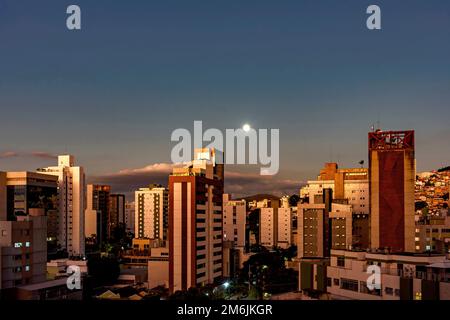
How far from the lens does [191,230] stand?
22844mm

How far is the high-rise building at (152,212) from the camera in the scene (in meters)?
50.3

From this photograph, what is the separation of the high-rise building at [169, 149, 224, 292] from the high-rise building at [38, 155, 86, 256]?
59.4 feet

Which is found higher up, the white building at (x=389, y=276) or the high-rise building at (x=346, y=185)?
the high-rise building at (x=346, y=185)

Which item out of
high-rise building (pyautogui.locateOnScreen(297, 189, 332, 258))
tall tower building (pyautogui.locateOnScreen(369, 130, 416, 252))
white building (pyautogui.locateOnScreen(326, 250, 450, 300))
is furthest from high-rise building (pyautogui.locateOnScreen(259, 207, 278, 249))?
white building (pyautogui.locateOnScreen(326, 250, 450, 300))

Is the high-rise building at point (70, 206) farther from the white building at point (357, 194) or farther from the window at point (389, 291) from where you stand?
the window at point (389, 291)

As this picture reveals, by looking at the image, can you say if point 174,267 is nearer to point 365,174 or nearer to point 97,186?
point 365,174

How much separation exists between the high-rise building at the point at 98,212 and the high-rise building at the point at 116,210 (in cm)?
207

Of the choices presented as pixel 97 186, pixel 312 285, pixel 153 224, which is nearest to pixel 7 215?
pixel 153 224

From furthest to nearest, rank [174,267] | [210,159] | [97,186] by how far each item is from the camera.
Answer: [97,186] < [210,159] < [174,267]

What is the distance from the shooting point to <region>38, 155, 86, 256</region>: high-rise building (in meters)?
40.1

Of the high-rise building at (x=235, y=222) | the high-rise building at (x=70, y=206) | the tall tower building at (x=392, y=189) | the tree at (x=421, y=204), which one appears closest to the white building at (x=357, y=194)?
the high-rise building at (x=235, y=222)
